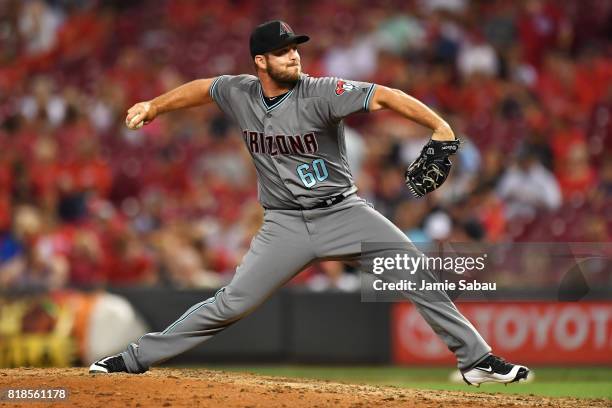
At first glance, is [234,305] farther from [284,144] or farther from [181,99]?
Answer: [181,99]

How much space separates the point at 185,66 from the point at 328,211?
28.7ft

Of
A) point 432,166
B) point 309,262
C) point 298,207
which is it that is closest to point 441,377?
point 309,262

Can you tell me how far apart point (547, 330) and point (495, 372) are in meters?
4.20

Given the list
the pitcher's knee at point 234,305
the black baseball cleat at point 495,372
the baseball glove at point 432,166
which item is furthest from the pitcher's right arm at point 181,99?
the black baseball cleat at point 495,372

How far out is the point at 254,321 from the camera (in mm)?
10422

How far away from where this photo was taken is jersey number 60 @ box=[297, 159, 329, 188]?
609 cm

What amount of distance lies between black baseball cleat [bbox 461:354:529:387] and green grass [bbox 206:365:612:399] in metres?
2.07

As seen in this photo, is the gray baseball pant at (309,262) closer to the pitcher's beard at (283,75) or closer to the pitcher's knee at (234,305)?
the pitcher's knee at (234,305)

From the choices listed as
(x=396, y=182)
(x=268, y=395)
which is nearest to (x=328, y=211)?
(x=268, y=395)

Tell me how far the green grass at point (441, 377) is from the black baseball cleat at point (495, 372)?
207cm

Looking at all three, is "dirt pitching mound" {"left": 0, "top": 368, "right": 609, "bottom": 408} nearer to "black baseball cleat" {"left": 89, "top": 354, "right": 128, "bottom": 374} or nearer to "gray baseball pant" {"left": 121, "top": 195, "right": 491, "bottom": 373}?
"black baseball cleat" {"left": 89, "top": 354, "right": 128, "bottom": 374}

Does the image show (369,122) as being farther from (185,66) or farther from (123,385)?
(123,385)

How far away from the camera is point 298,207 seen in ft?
20.2

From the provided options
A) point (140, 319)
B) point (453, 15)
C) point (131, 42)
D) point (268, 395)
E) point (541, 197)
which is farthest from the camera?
point (131, 42)
